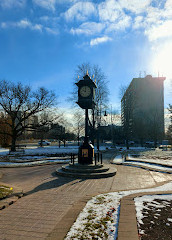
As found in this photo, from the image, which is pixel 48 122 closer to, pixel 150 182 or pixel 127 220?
pixel 150 182

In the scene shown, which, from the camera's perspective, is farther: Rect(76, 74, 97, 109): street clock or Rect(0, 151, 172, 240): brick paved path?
Rect(76, 74, 97, 109): street clock

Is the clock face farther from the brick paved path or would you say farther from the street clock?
the brick paved path

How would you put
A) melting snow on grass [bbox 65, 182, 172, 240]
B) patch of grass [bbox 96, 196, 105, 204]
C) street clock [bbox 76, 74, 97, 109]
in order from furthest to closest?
1. street clock [bbox 76, 74, 97, 109]
2. patch of grass [bbox 96, 196, 105, 204]
3. melting snow on grass [bbox 65, 182, 172, 240]

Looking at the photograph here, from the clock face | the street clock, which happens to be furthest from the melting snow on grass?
the clock face

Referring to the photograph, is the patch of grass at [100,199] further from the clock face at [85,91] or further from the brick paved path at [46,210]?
the clock face at [85,91]

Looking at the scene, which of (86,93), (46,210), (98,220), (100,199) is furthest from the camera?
(86,93)

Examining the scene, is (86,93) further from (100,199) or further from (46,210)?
(46,210)

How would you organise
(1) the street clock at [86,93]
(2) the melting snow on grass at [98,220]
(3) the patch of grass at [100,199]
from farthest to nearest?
(1) the street clock at [86,93] < (3) the patch of grass at [100,199] < (2) the melting snow on grass at [98,220]

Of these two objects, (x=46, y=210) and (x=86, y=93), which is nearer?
(x=46, y=210)

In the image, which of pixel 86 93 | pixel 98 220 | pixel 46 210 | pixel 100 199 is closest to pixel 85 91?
pixel 86 93

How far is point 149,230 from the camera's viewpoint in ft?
12.1

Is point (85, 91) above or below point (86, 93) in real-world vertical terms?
above

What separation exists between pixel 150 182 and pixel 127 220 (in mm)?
5017

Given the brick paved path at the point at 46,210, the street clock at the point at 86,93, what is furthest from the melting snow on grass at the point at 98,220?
the street clock at the point at 86,93
